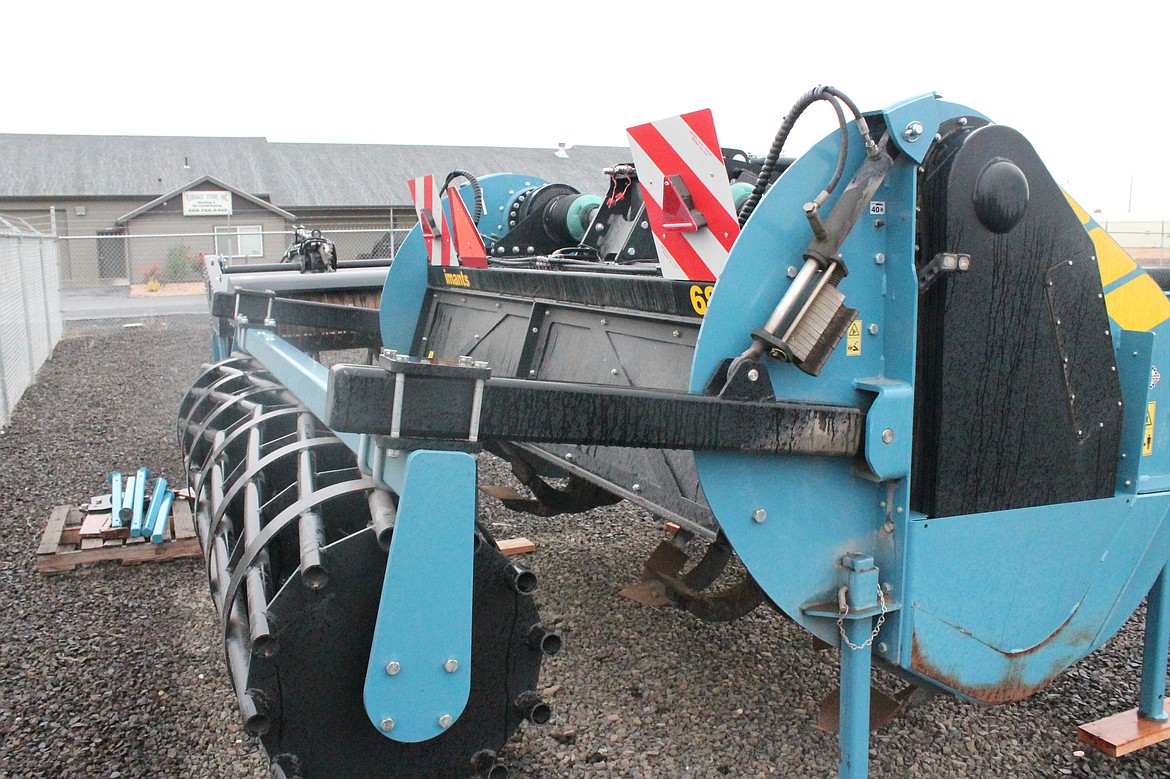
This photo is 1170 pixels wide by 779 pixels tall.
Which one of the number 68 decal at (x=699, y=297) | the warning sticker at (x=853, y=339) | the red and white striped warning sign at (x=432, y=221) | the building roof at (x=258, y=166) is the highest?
the building roof at (x=258, y=166)

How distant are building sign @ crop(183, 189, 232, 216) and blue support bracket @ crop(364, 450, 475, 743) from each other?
1119 inches

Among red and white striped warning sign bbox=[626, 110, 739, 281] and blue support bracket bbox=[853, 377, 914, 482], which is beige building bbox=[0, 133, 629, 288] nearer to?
red and white striped warning sign bbox=[626, 110, 739, 281]

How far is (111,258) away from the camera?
2789 cm

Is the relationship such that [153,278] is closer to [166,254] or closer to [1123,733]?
[166,254]

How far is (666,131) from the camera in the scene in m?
2.38

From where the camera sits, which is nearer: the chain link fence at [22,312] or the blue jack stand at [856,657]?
the blue jack stand at [856,657]

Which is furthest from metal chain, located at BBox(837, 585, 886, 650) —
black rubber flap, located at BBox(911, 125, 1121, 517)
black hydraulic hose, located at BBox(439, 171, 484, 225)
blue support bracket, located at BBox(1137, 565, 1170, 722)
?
black hydraulic hose, located at BBox(439, 171, 484, 225)

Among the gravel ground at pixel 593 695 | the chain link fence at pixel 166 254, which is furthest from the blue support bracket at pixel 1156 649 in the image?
the chain link fence at pixel 166 254

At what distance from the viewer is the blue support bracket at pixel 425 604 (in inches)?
72.4

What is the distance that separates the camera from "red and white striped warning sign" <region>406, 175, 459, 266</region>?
4168 millimetres

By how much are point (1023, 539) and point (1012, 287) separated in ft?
2.10

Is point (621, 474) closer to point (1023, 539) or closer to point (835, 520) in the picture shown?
point (835, 520)

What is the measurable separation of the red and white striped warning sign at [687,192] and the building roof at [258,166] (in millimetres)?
27927

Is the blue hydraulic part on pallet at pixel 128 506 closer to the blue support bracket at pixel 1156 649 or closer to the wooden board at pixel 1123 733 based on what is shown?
the wooden board at pixel 1123 733
